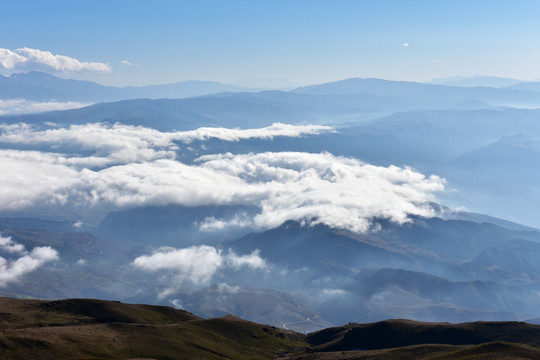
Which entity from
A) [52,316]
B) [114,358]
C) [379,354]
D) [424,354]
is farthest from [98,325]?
[424,354]

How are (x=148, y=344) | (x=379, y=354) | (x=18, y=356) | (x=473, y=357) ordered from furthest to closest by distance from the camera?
1. (x=379, y=354)
2. (x=148, y=344)
3. (x=473, y=357)
4. (x=18, y=356)

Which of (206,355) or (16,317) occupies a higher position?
(16,317)

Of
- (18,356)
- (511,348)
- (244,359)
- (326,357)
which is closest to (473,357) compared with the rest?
(511,348)

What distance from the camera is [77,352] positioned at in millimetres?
150750

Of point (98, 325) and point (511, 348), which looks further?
point (98, 325)

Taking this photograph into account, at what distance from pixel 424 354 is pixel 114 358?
11012 cm

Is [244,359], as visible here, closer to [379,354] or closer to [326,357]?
[326,357]

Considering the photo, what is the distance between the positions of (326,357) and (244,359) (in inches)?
1296

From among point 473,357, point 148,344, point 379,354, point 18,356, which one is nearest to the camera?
point 18,356

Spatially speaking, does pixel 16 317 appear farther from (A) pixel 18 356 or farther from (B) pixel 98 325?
(A) pixel 18 356

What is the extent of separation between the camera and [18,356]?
136375 millimetres

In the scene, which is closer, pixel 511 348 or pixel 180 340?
pixel 511 348

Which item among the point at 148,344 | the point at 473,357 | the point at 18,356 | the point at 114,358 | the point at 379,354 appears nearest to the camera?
the point at 18,356

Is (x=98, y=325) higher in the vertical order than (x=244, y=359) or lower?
higher
